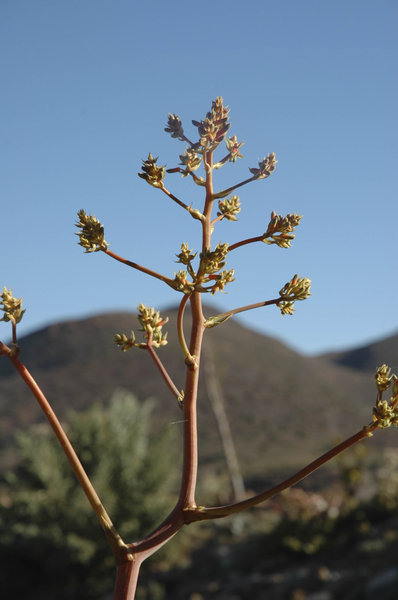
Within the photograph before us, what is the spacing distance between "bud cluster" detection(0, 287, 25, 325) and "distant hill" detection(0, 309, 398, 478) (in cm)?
1617

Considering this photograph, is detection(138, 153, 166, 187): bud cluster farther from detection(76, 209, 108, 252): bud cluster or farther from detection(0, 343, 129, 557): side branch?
detection(0, 343, 129, 557): side branch

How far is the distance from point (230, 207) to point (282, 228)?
112 millimetres

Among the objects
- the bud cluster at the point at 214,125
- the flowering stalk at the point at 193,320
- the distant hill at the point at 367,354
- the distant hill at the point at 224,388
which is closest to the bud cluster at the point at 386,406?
the flowering stalk at the point at 193,320

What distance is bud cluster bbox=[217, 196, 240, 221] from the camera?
1128mm

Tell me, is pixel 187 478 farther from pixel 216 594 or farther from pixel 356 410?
pixel 356 410

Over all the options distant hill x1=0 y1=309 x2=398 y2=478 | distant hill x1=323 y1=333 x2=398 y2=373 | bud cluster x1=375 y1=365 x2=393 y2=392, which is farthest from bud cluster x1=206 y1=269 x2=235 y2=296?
distant hill x1=323 y1=333 x2=398 y2=373

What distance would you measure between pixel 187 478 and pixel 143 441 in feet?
28.9

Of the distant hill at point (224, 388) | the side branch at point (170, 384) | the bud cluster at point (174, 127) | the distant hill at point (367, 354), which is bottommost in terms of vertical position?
the distant hill at point (367, 354)

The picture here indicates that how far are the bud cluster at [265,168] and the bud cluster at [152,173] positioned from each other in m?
0.17

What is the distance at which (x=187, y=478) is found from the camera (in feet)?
3.16

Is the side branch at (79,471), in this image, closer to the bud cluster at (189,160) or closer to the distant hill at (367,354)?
the bud cluster at (189,160)

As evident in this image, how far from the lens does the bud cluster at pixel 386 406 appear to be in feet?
3.04

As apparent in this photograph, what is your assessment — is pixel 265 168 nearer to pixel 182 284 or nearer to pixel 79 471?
pixel 182 284

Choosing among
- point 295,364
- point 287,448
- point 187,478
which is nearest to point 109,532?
point 187,478
